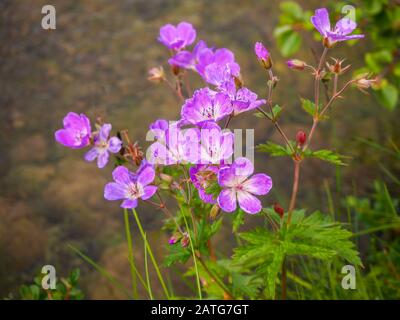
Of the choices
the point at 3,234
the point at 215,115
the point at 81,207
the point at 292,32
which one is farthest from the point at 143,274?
the point at 292,32

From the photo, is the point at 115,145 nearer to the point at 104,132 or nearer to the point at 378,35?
the point at 104,132

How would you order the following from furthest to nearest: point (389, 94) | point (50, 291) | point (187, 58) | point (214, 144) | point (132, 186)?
point (389, 94) < point (50, 291) < point (187, 58) < point (132, 186) < point (214, 144)

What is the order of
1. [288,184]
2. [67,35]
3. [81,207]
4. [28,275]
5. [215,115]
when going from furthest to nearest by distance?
1. [67,35]
2. [288,184]
3. [81,207]
4. [28,275]
5. [215,115]

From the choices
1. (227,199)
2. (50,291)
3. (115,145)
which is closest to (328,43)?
(227,199)

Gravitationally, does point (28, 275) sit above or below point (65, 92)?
below

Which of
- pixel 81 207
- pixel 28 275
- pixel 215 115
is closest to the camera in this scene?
pixel 215 115

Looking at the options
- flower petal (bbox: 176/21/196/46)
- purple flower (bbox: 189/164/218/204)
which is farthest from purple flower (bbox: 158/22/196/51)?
purple flower (bbox: 189/164/218/204)

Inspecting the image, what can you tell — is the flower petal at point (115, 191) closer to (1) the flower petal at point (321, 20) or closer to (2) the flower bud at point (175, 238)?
(2) the flower bud at point (175, 238)
